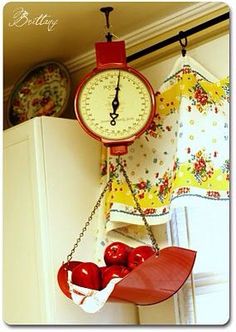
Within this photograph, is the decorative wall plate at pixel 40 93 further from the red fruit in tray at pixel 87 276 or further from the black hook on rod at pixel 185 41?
the red fruit in tray at pixel 87 276

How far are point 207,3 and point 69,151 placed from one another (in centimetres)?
53

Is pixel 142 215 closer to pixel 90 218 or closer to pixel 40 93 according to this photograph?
pixel 90 218

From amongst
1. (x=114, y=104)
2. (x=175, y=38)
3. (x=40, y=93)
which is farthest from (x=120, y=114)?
(x=40, y=93)

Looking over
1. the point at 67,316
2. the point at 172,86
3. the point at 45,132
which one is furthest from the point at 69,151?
the point at 67,316

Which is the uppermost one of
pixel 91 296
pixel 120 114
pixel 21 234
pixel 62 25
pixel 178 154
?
pixel 62 25

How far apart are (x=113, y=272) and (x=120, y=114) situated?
380mm

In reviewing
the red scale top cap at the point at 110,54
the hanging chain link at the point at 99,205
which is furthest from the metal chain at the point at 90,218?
the red scale top cap at the point at 110,54

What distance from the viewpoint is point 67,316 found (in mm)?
1668

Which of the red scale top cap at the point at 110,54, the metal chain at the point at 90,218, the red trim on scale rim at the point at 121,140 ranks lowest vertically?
the metal chain at the point at 90,218

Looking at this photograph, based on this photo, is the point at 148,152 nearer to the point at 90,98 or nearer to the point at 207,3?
the point at 90,98

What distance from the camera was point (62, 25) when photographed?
5.88 ft

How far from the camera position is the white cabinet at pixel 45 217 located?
5.49ft

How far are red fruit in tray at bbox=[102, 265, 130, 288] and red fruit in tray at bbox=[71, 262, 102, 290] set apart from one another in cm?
1

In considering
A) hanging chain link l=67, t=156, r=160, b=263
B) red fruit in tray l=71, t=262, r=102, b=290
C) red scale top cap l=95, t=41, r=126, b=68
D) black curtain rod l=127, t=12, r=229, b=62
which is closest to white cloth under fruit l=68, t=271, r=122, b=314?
red fruit in tray l=71, t=262, r=102, b=290
